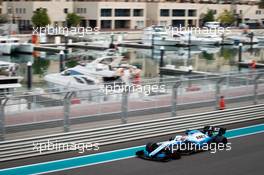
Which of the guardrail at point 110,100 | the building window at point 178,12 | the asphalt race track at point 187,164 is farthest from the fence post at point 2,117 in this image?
the building window at point 178,12

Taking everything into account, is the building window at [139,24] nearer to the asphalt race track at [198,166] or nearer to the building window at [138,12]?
the building window at [138,12]

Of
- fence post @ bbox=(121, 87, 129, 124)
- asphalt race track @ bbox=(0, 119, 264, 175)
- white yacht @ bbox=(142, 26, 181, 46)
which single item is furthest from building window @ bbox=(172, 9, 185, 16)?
asphalt race track @ bbox=(0, 119, 264, 175)

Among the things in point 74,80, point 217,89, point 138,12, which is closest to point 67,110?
point 217,89

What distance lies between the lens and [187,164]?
45.0ft

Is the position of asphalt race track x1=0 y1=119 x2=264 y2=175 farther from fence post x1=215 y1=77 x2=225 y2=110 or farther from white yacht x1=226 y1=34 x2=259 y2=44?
white yacht x1=226 y1=34 x2=259 y2=44

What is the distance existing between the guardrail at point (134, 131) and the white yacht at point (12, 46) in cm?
4172

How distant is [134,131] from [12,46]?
43903mm

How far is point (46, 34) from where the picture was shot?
7000 cm

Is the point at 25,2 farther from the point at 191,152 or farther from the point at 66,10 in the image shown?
the point at 191,152

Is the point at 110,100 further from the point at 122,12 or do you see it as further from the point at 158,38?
the point at 122,12

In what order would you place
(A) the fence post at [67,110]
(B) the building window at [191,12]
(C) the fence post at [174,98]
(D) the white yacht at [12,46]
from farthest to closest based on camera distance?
(B) the building window at [191,12] < (D) the white yacht at [12,46] < (C) the fence post at [174,98] < (A) the fence post at [67,110]

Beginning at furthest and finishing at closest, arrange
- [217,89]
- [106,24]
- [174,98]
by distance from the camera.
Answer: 1. [106,24]
2. [217,89]
3. [174,98]

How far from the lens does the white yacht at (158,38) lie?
7000cm

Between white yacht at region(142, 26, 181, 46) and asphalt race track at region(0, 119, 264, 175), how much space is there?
54833 millimetres
